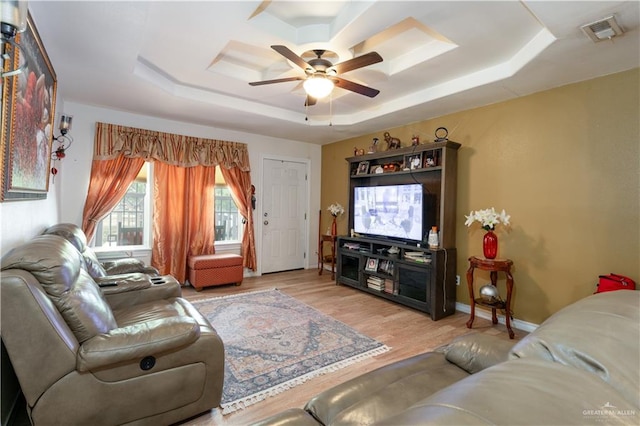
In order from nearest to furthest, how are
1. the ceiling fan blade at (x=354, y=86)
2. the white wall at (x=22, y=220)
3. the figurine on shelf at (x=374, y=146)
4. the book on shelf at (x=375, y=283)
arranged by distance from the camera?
the white wall at (x=22, y=220)
the ceiling fan blade at (x=354, y=86)
the book on shelf at (x=375, y=283)
the figurine on shelf at (x=374, y=146)

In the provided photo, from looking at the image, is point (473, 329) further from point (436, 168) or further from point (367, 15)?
point (367, 15)

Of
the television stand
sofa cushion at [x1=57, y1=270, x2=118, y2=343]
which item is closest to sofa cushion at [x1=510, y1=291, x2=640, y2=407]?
sofa cushion at [x1=57, y1=270, x2=118, y2=343]

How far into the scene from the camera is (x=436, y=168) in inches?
145

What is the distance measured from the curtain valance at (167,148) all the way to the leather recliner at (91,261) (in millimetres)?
1525

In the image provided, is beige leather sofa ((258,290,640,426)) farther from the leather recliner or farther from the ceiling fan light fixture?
the leather recliner

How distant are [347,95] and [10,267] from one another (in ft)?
11.2

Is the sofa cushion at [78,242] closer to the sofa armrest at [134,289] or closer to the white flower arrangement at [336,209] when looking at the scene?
the sofa armrest at [134,289]

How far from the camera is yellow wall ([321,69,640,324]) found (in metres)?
2.58

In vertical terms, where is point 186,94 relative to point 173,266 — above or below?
above

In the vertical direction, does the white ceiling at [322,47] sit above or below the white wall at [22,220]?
above

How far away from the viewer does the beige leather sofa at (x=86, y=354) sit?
1304 mm

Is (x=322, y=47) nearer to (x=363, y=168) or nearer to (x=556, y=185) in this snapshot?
(x=363, y=168)

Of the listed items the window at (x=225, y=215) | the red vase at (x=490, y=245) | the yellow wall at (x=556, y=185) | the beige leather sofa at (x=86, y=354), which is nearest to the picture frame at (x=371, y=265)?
the yellow wall at (x=556, y=185)

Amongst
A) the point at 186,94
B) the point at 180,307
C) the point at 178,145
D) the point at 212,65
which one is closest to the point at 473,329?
the point at 180,307
